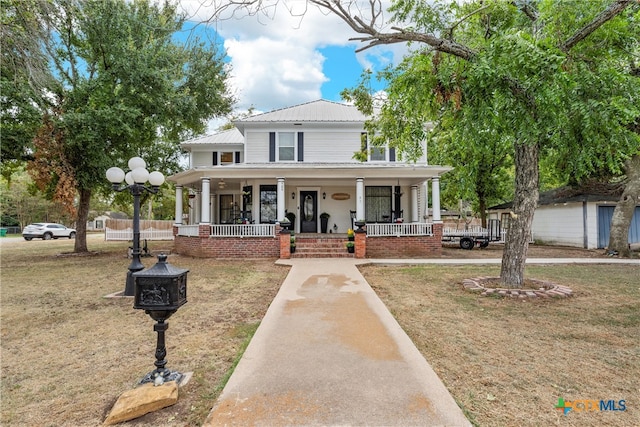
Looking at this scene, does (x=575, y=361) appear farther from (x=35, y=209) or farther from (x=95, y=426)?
(x=35, y=209)

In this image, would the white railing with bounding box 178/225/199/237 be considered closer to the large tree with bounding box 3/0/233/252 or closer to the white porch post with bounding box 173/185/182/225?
the white porch post with bounding box 173/185/182/225

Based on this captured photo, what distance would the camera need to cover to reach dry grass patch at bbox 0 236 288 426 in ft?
8.82

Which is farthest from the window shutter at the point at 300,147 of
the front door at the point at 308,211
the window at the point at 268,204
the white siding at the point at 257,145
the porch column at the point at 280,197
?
the porch column at the point at 280,197

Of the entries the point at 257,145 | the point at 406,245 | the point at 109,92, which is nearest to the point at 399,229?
the point at 406,245

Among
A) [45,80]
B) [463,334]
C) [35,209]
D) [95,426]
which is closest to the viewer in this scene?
[95,426]

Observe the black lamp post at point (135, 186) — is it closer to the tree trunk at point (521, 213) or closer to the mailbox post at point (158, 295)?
the mailbox post at point (158, 295)

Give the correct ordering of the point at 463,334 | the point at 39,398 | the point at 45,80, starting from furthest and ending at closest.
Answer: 1. the point at 45,80
2. the point at 463,334
3. the point at 39,398

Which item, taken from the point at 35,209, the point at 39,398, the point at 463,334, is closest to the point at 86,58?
the point at 39,398

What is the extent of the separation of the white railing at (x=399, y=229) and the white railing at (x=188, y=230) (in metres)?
7.10

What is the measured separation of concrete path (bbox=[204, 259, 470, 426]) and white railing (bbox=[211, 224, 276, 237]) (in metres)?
7.71

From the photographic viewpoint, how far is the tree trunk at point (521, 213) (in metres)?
6.66

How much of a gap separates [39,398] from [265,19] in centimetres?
594

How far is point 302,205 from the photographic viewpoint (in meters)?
15.3

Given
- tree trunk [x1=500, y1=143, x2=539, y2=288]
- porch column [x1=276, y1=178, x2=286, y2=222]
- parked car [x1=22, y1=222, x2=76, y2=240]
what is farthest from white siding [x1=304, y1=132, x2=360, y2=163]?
parked car [x1=22, y1=222, x2=76, y2=240]
